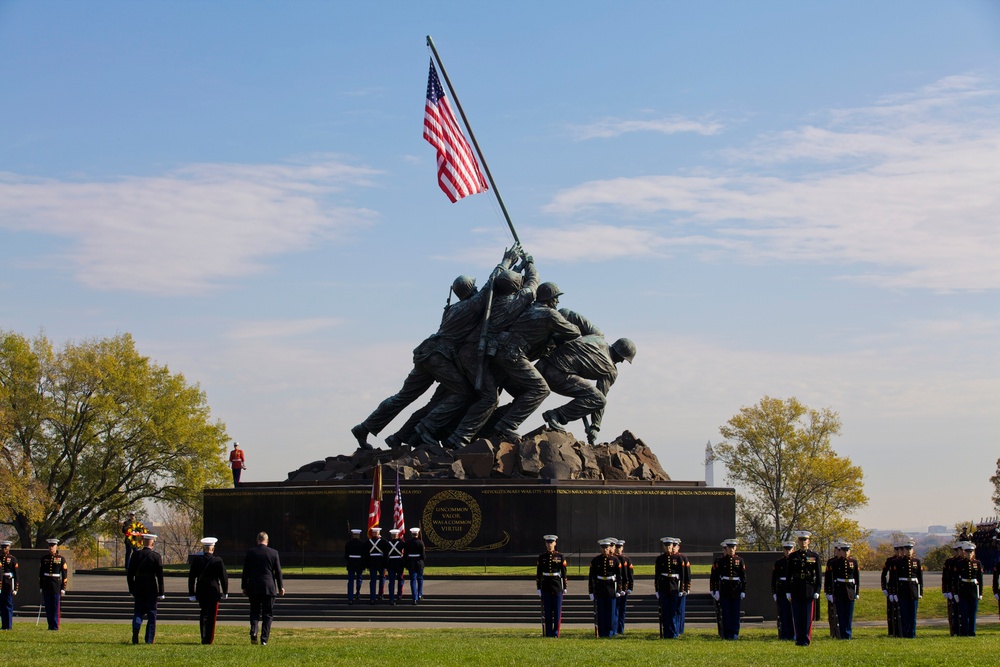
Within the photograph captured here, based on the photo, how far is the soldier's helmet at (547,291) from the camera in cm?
3594

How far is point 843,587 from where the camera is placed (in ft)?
63.9

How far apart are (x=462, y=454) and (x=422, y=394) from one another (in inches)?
142

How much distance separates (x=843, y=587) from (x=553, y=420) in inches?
673

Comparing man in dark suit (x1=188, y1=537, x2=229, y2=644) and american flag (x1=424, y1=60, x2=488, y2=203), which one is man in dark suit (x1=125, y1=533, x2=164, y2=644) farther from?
american flag (x1=424, y1=60, x2=488, y2=203)

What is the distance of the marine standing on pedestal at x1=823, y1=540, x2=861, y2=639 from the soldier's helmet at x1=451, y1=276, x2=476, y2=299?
59.0 ft

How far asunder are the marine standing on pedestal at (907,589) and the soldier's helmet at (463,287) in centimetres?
1832

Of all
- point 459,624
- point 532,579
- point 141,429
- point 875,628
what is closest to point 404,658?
point 459,624

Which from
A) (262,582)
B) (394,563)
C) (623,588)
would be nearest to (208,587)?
(262,582)

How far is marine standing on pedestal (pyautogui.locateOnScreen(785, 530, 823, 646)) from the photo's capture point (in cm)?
1844

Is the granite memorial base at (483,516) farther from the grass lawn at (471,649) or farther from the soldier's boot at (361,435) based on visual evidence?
the grass lawn at (471,649)

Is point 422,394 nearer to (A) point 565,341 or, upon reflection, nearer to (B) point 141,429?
(A) point 565,341

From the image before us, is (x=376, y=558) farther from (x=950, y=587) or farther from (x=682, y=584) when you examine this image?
(x=950, y=587)

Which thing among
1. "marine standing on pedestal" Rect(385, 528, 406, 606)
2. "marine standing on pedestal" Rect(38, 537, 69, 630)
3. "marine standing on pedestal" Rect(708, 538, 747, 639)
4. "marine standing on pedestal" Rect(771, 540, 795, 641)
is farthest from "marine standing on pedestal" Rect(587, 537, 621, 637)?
"marine standing on pedestal" Rect(38, 537, 69, 630)

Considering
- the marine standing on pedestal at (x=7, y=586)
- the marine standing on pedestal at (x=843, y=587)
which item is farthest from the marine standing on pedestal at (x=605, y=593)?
the marine standing on pedestal at (x=7, y=586)
